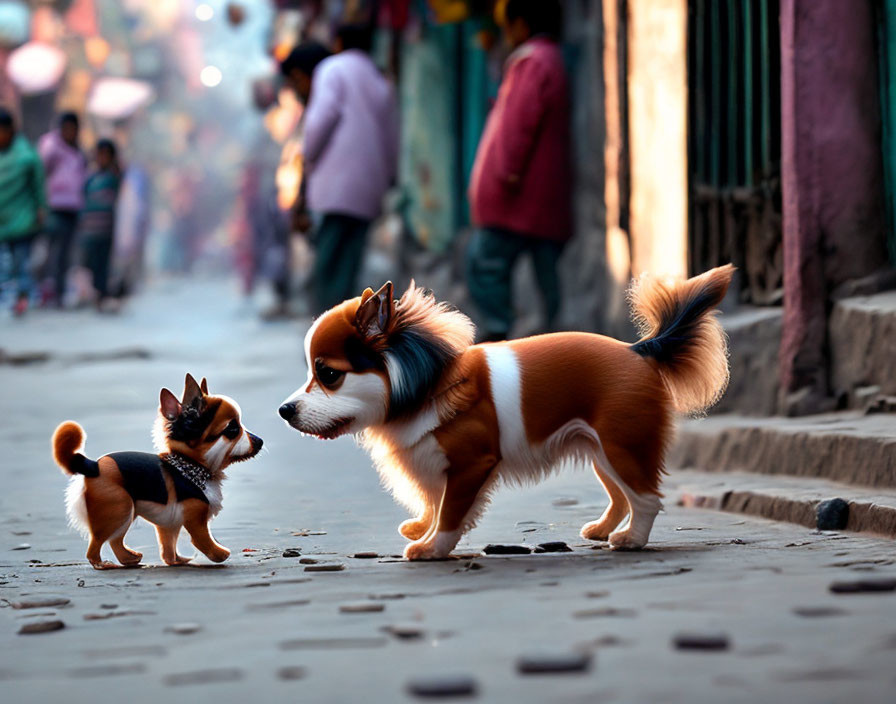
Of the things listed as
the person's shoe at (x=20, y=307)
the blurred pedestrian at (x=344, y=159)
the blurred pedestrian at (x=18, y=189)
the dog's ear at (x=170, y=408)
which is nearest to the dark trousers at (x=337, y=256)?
the blurred pedestrian at (x=344, y=159)

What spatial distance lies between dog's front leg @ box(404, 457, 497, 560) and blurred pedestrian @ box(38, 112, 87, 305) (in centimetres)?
1474

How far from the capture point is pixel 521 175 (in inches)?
360

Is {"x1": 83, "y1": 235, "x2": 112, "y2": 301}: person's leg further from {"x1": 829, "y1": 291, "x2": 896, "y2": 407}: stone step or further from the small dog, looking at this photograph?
the small dog

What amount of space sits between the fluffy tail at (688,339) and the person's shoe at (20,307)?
1328 centimetres

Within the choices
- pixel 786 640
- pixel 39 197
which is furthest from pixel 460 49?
pixel 786 640

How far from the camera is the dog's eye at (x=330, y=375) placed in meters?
4.07

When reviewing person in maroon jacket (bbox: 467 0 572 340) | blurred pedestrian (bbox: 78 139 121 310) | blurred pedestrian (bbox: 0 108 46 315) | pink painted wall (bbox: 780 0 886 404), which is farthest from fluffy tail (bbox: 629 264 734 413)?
blurred pedestrian (bbox: 78 139 121 310)

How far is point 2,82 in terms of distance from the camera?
27156 millimetres

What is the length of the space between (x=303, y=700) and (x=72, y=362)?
378 inches

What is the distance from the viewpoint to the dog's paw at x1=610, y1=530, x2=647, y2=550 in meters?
4.16

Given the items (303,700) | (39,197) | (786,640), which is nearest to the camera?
(303,700)

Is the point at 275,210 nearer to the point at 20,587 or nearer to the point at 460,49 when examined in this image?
the point at 460,49

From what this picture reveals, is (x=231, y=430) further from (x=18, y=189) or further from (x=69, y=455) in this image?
(x=18, y=189)

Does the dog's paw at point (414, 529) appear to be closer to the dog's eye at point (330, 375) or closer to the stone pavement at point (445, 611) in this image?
the stone pavement at point (445, 611)
